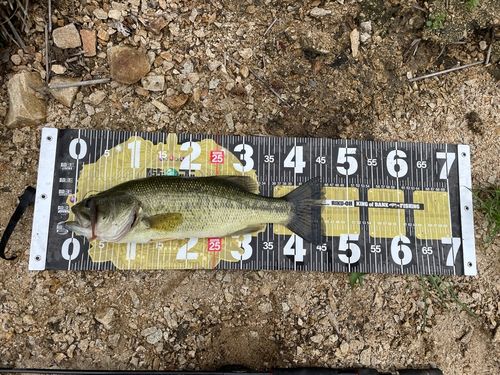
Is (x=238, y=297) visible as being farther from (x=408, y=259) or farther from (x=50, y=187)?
(x=50, y=187)

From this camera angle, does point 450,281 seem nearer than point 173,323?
No

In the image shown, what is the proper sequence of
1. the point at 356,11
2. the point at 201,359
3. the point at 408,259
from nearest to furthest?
the point at 201,359, the point at 408,259, the point at 356,11

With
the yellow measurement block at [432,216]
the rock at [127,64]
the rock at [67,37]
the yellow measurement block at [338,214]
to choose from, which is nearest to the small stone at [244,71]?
the rock at [127,64]

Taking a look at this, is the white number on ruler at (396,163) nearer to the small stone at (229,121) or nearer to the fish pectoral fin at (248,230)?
the fish pectoral fin at (248,230)

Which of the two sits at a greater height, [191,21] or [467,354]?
[191,21]

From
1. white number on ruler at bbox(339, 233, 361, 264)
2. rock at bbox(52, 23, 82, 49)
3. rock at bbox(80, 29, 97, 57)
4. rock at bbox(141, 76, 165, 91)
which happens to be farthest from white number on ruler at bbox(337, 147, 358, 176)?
rock at bbox(52, 23, 82, 49)

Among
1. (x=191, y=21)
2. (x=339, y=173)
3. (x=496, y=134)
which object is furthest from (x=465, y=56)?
(x=191, y=21)

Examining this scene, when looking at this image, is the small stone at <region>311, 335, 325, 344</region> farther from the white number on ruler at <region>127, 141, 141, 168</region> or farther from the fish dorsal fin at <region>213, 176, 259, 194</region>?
the white number on ruler at <region>127, 141, 141, 168</region>
